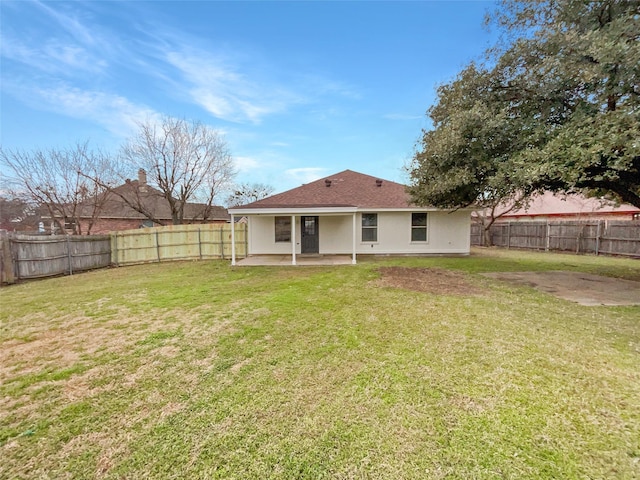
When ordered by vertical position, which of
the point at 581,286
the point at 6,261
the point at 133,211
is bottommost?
the point at 581,286

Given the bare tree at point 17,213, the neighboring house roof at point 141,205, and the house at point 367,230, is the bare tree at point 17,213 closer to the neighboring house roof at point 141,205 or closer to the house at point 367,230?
the neighboring house roof at point 141,205

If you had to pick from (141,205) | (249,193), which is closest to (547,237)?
(141,205)

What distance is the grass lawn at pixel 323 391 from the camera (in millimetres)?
2061

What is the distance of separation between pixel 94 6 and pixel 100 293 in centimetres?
824

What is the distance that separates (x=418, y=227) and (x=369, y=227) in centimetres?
233

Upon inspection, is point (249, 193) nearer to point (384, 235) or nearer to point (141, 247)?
point (141, 247)

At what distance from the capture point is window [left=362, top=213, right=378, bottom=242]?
13.8 m

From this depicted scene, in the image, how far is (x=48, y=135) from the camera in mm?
13680

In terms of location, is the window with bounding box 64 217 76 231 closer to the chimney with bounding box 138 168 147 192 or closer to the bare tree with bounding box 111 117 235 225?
the bare tree with bounding box 111 117 235 225

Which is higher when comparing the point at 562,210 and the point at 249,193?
the point at 249,193

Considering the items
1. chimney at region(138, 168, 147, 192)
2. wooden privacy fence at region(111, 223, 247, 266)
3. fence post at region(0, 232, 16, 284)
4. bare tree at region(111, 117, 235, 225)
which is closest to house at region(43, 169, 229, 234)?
chimney at region(138, 168, 147, 192)

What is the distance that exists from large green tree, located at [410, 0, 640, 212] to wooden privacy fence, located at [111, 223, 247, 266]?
9.76m

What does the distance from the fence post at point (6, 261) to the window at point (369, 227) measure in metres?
12.9

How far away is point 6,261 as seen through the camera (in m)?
9.23
